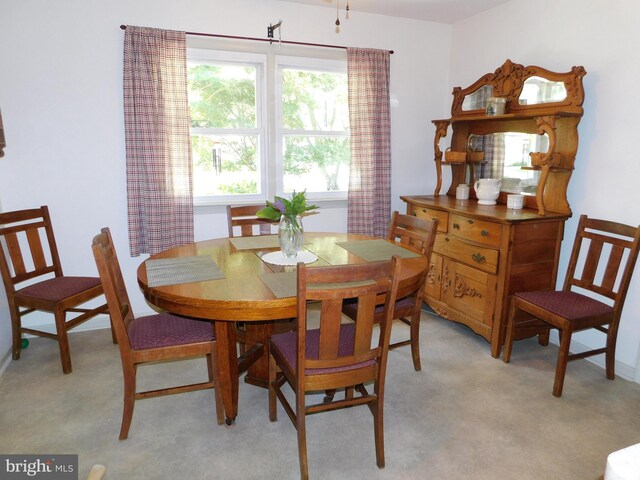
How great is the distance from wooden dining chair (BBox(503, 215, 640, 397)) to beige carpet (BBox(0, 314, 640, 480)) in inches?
8.5

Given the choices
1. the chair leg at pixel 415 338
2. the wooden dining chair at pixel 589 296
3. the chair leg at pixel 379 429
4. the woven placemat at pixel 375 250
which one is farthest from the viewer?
the chair leg at pixel 415 338

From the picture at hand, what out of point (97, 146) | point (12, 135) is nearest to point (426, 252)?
point (97, 146)

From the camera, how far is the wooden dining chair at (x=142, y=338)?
1877 mm

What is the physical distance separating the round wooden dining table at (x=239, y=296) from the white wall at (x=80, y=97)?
3.72 ft

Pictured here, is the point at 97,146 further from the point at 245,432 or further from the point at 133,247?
the point at 245,432

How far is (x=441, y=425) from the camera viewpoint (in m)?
2.19

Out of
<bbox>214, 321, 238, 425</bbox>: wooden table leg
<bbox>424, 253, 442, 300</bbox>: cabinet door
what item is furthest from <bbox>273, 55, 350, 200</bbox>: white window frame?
<bbox>214, 321, 238, 425</bbox>: wooden table leg

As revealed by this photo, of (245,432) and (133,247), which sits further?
(133,247)

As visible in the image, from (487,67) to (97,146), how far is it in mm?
3099

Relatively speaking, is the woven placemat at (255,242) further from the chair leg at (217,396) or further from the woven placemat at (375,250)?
the chair leg at (217,396)

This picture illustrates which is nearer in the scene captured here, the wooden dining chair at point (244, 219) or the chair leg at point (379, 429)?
the chair leg at point (379, 429)

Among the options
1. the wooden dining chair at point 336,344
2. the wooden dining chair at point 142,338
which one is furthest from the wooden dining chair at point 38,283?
the wooden dining chair at point 336,344

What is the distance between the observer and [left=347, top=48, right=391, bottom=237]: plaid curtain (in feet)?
12.0

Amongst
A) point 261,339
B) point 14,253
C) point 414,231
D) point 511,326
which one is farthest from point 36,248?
point 511,326
